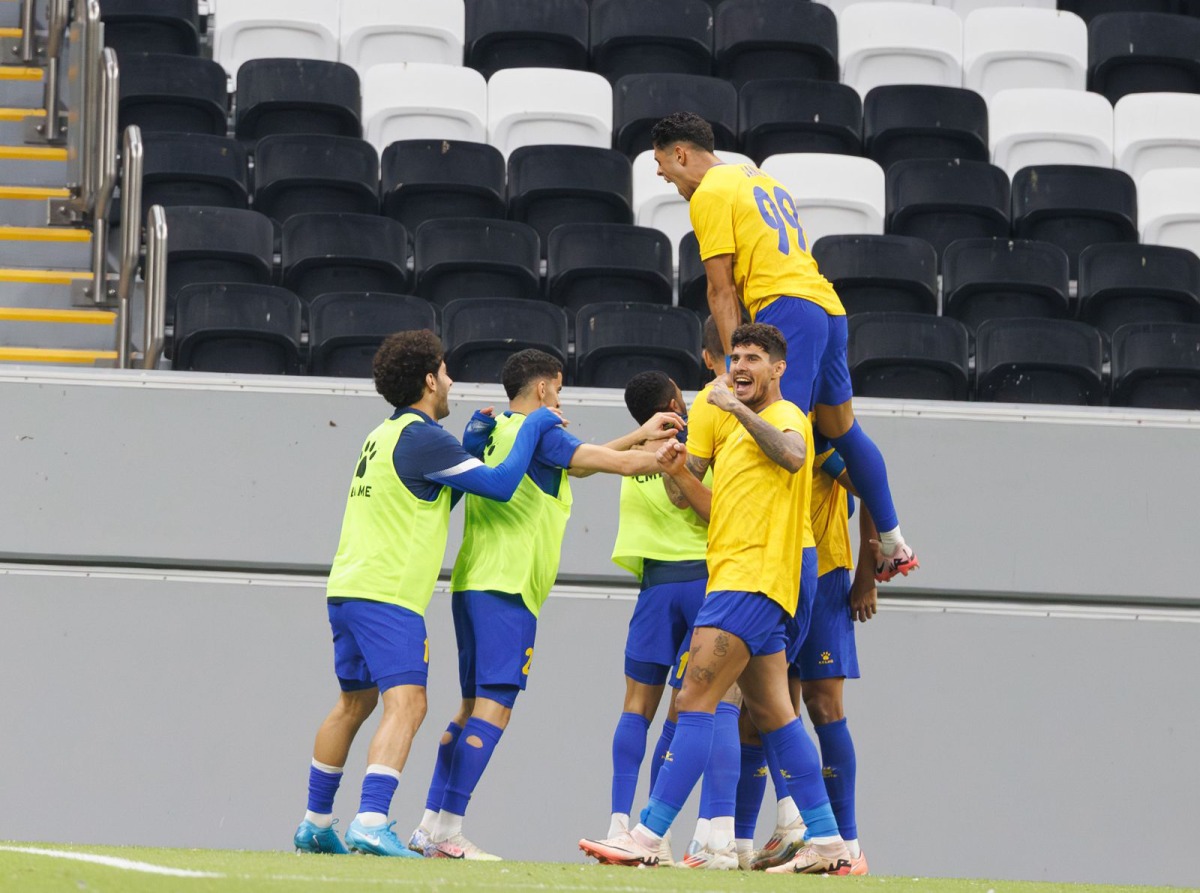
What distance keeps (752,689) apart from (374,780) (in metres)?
1.08

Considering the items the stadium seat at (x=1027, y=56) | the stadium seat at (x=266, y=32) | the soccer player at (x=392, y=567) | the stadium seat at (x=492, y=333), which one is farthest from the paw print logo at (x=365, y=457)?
the stadium seat at (x=1027, y=56)

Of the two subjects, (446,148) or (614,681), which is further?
(446,148)

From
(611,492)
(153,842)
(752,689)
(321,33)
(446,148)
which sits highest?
(321,33)

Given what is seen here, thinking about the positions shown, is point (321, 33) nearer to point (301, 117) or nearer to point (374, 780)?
point (301, 117)

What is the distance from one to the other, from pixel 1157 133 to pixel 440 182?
13.5ft

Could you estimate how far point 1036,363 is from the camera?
7.63 metres

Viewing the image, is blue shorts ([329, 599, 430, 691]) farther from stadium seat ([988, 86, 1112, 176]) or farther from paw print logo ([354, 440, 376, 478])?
stadium seat ([988, 86, 1112, 176])

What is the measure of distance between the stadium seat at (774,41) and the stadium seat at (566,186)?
5.49 feet

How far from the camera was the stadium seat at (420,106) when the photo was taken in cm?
927

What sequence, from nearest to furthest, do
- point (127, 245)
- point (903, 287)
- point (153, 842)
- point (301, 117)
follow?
1. point (153, 842)
2. point (127, 245)
3. point (903, 287)
4. point (301, 117)

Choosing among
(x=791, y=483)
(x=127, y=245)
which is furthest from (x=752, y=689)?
(x=127, y=245)

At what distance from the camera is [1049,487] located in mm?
6730

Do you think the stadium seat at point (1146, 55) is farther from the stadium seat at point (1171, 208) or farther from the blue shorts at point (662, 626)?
the blue shorts at point (662, 626)

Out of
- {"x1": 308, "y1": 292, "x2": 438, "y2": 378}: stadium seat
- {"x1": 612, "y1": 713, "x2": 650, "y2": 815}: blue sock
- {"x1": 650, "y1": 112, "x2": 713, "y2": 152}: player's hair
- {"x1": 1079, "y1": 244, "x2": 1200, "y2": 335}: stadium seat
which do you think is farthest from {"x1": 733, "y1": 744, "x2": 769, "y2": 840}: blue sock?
{"x1": 1079, "y1": 244, "x2": 1200, "y2": 335}: stadium seat
